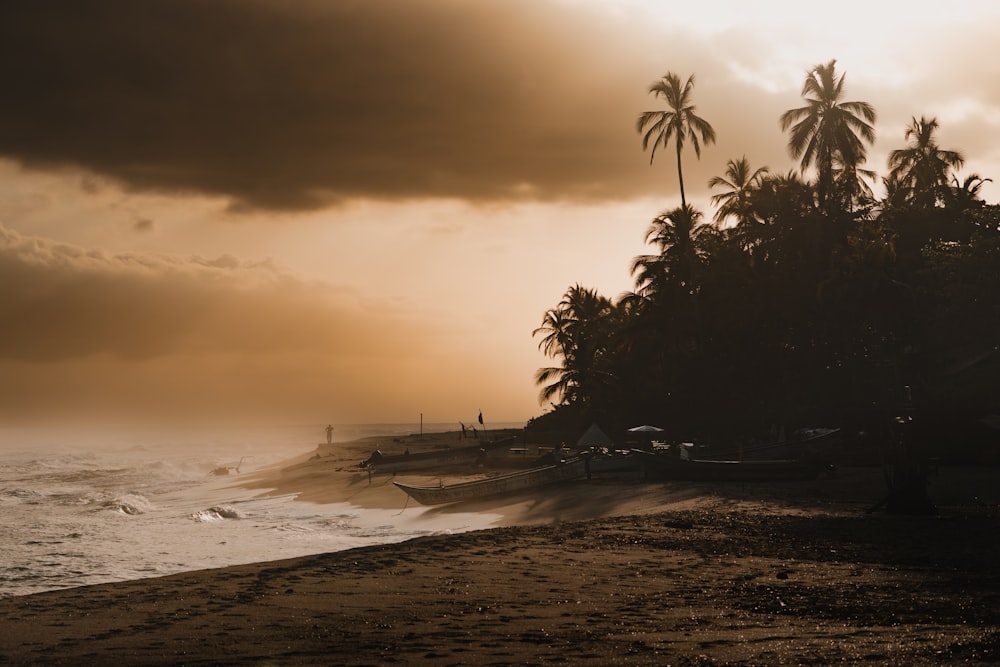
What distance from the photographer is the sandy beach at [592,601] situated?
9.04m

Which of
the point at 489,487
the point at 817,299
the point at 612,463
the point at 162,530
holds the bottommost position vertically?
the point at 162,530

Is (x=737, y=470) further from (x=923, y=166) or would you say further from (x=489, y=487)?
(x=923, y=166)

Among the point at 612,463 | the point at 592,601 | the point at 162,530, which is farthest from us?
the point at 612,463

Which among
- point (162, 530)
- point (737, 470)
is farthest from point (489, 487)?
point (162, 530)

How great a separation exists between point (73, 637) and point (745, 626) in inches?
332

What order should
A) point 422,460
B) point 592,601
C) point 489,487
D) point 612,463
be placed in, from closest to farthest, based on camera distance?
point 592,601 < point 489,487 < point 612,463 < point 422,460

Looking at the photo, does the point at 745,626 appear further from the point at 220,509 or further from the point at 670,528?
the point at 220,509

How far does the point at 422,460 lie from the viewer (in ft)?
167

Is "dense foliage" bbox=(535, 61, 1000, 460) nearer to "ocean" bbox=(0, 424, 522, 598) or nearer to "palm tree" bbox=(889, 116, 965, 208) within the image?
"palm tree" bbox=(889, 116, 965, 208)

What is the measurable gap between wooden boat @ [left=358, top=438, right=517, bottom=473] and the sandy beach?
84.8 feet

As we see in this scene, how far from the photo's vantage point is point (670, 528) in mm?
19375

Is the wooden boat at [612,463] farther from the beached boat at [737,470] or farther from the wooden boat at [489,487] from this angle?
the beached boat at [737,470]

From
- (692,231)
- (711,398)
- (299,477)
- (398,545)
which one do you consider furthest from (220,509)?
(692,231)

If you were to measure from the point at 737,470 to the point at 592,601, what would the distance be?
18.0m
